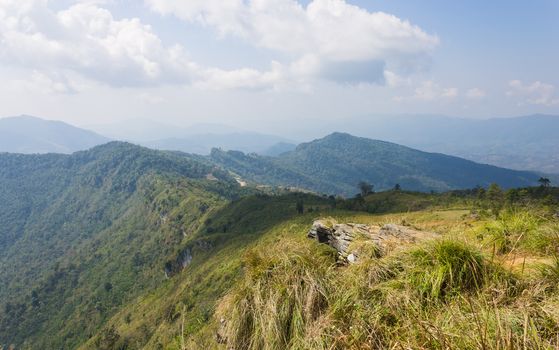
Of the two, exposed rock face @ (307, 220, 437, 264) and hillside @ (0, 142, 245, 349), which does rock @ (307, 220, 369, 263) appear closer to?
exposed rock face @ (307, 220, 437, 264)

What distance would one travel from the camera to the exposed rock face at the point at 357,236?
241 inches

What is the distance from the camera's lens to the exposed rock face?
6125mm

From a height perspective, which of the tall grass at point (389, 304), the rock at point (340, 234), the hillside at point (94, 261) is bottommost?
the hillside at point (94, 261)

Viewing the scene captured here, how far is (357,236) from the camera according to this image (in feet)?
23.4

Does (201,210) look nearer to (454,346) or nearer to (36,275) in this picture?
(36,275)

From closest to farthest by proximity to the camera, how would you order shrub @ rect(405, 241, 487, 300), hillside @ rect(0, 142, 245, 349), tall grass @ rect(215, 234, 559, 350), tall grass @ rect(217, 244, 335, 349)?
tall grass @ rect(215, 234, 559, 350) < shrub @ rect(405, 241, 487, 300) < tall grass @ rect(217, 244, 335, 349) < hillside @ rect(0, 142, 245, 349)

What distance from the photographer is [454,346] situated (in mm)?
3010

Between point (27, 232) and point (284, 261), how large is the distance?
23996 centimetres

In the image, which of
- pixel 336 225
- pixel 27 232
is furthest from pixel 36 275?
pixel 336 225

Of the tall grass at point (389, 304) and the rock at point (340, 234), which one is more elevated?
the tall grass at point (389, 304)

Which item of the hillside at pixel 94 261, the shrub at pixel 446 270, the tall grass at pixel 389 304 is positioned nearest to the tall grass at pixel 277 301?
the tall grass at pixel 389 304

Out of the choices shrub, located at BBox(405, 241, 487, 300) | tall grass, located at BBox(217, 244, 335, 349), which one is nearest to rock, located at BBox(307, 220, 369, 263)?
tall grass, located at BBox(217, 244, 335, 349)

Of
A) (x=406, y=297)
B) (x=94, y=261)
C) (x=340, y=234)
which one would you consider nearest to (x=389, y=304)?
(x=406, y=297)

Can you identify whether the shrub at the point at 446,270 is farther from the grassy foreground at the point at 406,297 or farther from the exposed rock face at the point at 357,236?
the exposed rock face at the point at 357,236
